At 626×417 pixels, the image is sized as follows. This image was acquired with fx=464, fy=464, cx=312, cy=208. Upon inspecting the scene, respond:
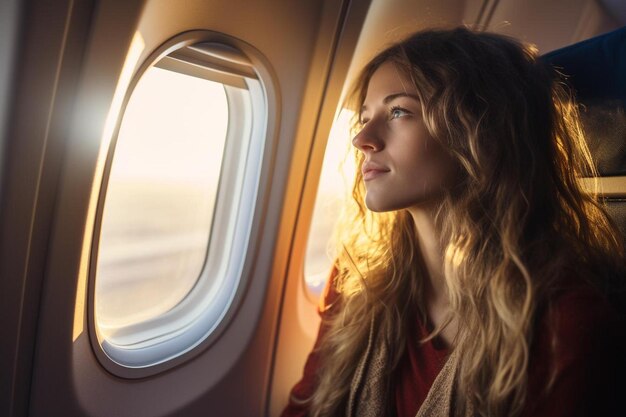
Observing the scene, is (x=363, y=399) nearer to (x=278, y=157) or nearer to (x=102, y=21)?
(x=278, y=157)

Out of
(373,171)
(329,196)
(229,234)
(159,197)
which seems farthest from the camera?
(329,196)

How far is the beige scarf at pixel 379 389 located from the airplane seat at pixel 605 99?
0.68m

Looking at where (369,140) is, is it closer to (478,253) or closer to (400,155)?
(400,155)

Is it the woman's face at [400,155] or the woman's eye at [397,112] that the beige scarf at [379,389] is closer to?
the woman's face at [400,155]

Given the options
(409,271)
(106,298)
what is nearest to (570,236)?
(409,271)

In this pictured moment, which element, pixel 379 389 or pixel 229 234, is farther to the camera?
pixel 229 234

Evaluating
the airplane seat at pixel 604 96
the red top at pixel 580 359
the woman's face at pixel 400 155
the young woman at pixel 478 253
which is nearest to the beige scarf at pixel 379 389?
the young woman at pixel 478 253

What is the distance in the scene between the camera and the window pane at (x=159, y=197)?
1.56 metres

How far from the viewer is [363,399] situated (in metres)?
1.41

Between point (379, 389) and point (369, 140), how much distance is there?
733 millimetres

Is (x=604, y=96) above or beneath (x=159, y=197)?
above

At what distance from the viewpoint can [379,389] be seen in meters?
1.37

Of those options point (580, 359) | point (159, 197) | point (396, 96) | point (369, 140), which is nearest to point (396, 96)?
point (396, 96)

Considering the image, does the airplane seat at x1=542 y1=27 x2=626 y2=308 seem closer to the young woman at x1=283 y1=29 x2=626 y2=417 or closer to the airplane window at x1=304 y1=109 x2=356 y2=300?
the young woman at x1=283 y1=29 x2=626 y2=417
